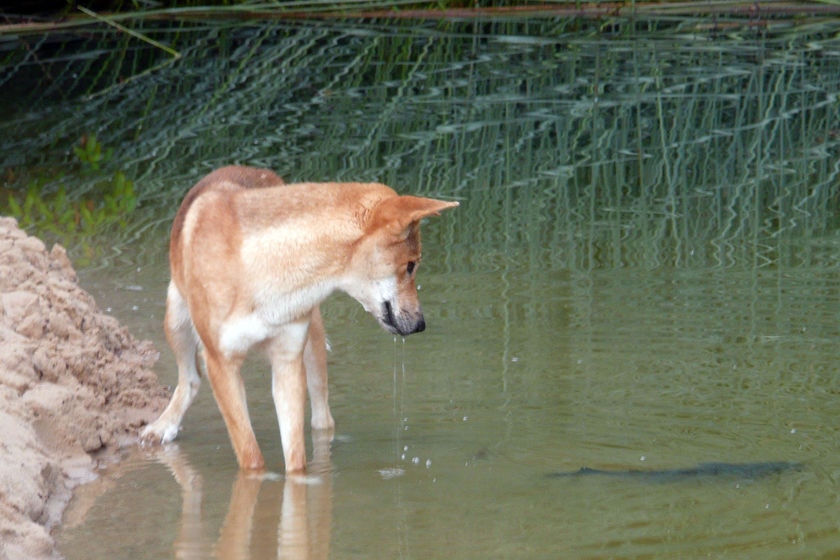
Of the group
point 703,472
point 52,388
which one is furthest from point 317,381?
point 703,472

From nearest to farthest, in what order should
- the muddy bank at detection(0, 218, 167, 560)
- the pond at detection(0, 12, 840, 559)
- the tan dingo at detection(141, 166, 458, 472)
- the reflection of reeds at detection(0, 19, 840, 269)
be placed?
the muddy bank at detection(0, 218, 167, 560)
the pond at detection(0, 12, 840, 559)
the tan dingo at detection(141, 166, 458, 472)
the reflection of reeds at detection(0, 19, 840, 269)

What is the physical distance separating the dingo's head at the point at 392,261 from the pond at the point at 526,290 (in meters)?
0.71

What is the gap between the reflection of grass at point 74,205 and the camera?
1066cm

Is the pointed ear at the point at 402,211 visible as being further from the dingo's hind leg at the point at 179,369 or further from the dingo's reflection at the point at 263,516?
the dingo's hind leg at the point at 179,369

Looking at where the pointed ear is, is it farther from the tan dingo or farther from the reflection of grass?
the reflection of grass

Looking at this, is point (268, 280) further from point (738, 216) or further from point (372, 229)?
point (738, 216)

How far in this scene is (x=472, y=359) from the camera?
7840 mm

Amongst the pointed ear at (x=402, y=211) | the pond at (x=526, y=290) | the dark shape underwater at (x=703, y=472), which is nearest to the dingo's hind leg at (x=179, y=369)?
the pond at (x=526, y=290)

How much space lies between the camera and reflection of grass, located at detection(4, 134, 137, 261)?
10.7 metres

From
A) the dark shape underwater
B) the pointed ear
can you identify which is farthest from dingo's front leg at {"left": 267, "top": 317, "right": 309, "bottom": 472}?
the dark shape underwater

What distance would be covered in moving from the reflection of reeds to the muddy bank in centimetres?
305

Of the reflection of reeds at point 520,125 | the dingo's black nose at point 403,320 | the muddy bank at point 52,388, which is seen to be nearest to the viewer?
the muddy bank at point 52,388

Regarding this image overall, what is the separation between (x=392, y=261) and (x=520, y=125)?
739 centimetres

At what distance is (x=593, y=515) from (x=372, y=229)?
5.03 ft
